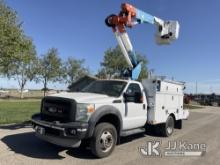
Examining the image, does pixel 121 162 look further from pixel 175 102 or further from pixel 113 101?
pixel 175 102

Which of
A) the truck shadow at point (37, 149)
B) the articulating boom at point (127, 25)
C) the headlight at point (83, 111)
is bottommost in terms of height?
the truck shadow at point (37, 149)

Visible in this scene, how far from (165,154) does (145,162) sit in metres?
1.09

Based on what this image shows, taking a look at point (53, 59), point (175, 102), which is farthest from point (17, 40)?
point (53, 59)

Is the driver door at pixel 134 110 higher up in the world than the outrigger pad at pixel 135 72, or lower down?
lower down

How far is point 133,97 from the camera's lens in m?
8.09

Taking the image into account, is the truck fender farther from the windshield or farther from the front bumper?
the windshield

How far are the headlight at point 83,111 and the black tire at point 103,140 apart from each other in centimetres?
42

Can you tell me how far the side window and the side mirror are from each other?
6.2 inches

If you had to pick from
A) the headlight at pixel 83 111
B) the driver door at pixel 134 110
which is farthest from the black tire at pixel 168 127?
the headlight at pixel 83 111

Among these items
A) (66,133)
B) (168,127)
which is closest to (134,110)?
(66,133)

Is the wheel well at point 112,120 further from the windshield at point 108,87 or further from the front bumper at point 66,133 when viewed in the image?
the front bumper at point 66,133

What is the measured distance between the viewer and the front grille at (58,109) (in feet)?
21.3

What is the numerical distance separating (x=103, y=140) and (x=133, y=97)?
71.3 inches

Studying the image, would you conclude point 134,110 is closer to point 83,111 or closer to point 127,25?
point 83,111
